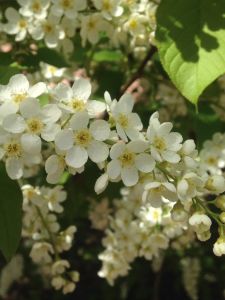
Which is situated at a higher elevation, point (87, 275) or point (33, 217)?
point (33, 217)

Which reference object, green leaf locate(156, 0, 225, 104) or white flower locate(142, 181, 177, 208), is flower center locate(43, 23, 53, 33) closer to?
green leaf locate(156, 0, 225, 104)

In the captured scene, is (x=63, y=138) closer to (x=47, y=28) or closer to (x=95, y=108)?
(x=95, y=108)

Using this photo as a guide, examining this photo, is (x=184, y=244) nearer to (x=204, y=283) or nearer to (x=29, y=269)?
(x=204, y=283)

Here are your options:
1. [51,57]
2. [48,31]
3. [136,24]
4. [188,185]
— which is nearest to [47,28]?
[48,31]

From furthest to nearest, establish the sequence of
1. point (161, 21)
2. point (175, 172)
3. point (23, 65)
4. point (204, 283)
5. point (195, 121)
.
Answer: point (204, 283)
point (195, 121)
point (23, 65)
point (161, 21)
point (175, 172)

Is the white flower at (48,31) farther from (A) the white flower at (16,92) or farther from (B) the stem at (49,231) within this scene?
(A) the white flower at (16,92)

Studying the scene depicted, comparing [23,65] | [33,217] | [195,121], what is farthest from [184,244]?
[23,65]
